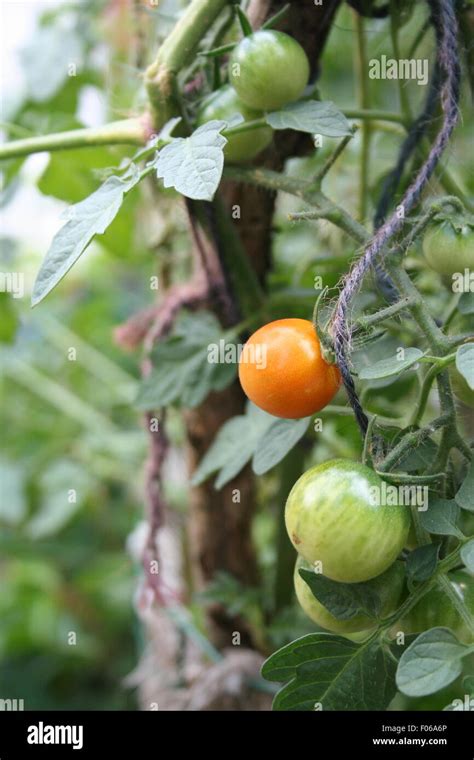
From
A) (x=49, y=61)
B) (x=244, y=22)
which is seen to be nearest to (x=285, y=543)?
(x=244, y=22)

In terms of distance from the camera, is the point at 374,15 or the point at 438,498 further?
the point at 374,15

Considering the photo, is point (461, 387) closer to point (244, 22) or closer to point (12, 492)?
point (244, 22)

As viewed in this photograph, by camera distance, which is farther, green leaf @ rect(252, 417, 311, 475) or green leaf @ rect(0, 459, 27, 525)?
green leaf @ rect(0, 459, 27, 525)

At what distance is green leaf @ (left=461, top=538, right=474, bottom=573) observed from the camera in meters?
0.41

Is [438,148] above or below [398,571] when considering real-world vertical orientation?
above

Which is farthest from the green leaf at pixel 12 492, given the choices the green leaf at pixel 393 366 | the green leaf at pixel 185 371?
the green leaf at pixel 393 366

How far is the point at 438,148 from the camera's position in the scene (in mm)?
485

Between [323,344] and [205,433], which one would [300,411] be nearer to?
[323,344]

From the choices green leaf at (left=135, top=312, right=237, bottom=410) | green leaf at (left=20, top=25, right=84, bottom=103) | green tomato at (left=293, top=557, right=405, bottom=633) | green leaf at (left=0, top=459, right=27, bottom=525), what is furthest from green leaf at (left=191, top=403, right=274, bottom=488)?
green leaf at (left=0, top=459, right=27, bottom=525)

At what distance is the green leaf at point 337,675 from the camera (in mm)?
471

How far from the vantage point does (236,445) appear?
2.21 feet

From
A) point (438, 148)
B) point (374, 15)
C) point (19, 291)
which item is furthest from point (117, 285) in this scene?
point (438, 148)

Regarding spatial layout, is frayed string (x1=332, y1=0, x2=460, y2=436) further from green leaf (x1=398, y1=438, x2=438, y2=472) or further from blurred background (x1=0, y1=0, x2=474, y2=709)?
blurred background (x1=0, y1=0, x2=474, y2=709)

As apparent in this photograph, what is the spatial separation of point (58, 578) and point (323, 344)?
1410 millimetres
